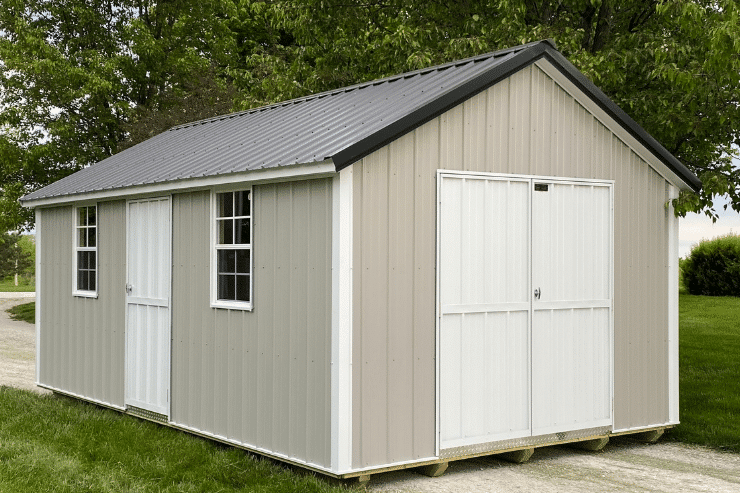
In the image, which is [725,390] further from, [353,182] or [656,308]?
[353,182]

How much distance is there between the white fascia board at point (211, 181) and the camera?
7.54 metres

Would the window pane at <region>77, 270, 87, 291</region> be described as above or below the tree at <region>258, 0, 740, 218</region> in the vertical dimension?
below

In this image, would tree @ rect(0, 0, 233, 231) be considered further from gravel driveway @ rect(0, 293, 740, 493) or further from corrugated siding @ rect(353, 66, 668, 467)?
gravel driveway @ rect(0, 293, 740, 493)

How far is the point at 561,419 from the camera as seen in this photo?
8.90 meters

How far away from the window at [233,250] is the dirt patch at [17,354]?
5324 millimetres

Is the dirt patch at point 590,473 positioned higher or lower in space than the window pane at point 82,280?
lower

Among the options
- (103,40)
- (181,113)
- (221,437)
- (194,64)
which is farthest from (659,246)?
(103,40)

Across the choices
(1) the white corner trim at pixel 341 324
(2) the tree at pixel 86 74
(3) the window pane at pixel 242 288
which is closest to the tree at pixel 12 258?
(2) the tree at pixel 86 74

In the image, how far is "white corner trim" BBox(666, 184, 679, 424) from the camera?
32.4 feet

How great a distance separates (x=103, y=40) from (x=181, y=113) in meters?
4.65

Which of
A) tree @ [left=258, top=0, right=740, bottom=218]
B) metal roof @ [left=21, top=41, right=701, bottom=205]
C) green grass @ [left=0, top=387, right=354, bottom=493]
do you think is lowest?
green grass @ [left=0, top=387, right=354, bottom=493]

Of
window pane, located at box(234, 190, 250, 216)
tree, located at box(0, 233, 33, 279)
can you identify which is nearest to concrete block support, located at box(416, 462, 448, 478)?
window pane, located at box(234, 190, 250, 216)

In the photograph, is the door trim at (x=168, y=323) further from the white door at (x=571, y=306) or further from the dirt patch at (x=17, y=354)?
the white door at (x=571, y=306)

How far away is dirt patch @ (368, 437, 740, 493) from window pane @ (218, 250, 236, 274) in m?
2.39
